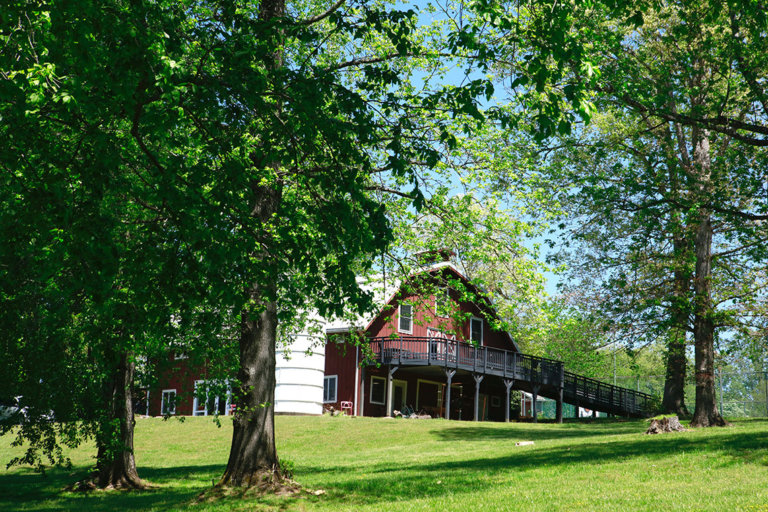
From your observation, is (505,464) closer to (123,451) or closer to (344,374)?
(123,451)

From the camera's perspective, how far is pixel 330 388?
1471 inches

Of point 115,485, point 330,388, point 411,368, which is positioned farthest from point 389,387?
point 115,485

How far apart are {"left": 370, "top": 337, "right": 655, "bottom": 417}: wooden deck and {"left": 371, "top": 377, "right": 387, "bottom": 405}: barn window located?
245cm

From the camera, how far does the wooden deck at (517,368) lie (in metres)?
35.2

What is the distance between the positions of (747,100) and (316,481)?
14160mm

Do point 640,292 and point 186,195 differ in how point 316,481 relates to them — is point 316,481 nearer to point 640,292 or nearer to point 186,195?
point 186,195

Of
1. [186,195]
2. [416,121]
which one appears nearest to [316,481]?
[416,121]

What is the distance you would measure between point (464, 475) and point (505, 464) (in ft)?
6.54

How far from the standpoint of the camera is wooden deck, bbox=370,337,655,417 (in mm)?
35188

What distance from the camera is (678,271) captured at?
26.7 meters

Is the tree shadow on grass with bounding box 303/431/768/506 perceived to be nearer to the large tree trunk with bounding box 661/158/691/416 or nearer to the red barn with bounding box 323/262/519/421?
the large tree trunk with bounding box 661/158/691/416

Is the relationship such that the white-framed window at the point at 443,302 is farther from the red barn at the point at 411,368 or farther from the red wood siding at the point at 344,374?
the red wood siding at the point at 344,374

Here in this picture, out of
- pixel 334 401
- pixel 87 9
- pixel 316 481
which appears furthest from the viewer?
pixel 334 401

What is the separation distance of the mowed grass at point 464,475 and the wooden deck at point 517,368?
7.86 meters
